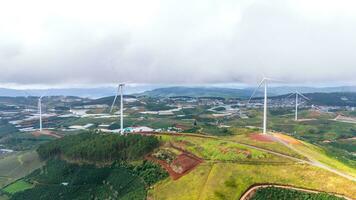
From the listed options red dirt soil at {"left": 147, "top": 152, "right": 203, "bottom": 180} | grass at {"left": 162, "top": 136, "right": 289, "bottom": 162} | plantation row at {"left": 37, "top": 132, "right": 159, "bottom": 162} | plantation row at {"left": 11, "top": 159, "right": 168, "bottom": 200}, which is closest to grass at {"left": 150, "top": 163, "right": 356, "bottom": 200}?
red dirt soil at {"left": 147, "top": 152, "right": 203, "bottom": 180}

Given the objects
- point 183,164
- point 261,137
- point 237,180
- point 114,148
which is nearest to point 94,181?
point 114,148

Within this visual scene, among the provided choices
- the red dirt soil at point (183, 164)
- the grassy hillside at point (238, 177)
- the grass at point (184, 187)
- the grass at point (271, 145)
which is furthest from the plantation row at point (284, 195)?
the red dirt soil at point (183, 164)

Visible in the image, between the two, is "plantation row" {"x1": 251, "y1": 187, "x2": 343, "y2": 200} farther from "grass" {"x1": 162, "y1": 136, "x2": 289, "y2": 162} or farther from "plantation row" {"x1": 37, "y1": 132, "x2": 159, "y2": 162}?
"plantation row" {"x1": 37, "y1": 132, "x2": 159, "y2": 162}

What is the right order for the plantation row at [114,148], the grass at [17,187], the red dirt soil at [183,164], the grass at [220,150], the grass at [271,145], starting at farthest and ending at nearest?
the grass at [17,187]
the plantation row at [114,148]
the grass at [271,145]
the red dirt soil at [183,164]
the grass at [220,150]

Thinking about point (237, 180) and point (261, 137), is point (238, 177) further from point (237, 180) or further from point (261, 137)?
point (261, 137)

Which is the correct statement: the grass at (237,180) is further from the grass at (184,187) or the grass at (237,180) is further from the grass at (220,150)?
the grass at (220,150)

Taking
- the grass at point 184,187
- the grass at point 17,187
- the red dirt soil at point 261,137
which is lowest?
the grass at point 17,187
